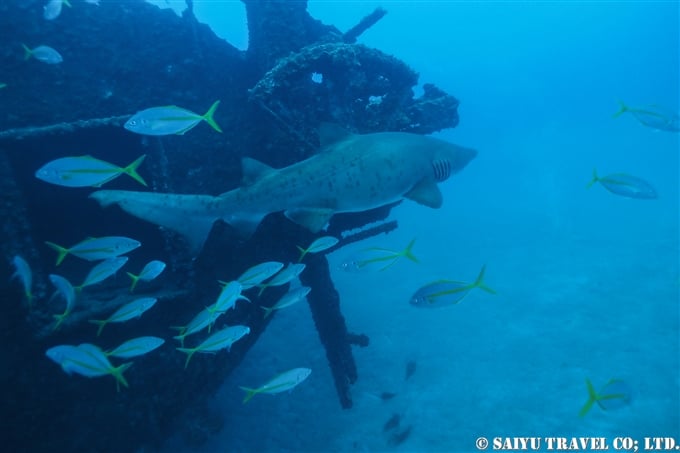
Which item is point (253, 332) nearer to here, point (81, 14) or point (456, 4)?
point (81, 14)

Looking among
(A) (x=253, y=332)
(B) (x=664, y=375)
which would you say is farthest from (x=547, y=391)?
(A) (x=253, y=332)

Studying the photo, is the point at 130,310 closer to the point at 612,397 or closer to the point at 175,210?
the point at 175,210

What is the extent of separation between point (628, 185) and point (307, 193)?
4.52 meters

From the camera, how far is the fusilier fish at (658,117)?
5.72 metres

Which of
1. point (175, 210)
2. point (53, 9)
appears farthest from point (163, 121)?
point (53, 9)

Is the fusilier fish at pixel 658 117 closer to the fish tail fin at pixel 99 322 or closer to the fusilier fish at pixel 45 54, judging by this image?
the fish tail fin at pixel 99 322

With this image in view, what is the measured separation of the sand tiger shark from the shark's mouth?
0.53 feet

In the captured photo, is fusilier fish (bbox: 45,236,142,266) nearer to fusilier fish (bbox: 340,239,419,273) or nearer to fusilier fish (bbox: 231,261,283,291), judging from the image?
fusilier fish (bbox: 231,261,283,291)

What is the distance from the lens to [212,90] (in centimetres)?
718

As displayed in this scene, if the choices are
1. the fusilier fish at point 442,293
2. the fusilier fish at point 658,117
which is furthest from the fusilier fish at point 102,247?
the fusilier fish at point 658,117

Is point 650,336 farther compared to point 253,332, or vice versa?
point 650,336

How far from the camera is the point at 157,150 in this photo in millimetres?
5164

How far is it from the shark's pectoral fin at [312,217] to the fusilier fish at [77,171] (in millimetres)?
1449

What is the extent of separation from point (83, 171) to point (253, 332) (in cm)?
430
